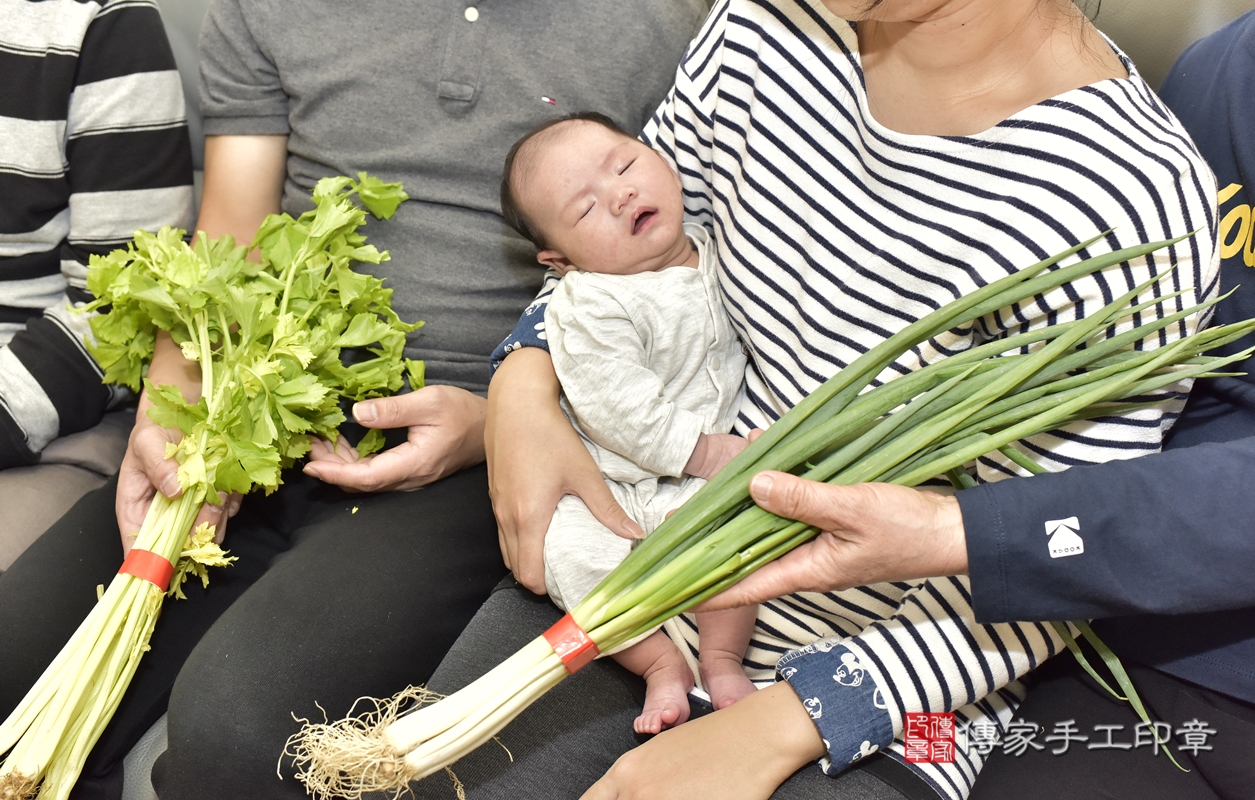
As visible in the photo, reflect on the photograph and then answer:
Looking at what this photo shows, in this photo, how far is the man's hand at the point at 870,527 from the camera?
82cm

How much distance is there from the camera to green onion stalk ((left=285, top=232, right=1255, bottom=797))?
847mm

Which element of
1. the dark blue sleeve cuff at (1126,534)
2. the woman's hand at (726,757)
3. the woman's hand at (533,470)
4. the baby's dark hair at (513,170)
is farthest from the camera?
the baby's dark hair at (513,170)

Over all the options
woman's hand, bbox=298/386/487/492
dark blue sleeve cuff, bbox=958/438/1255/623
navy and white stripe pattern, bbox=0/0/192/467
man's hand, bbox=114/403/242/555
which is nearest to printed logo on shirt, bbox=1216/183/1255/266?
dark blue sleeve cuff, bbox=958/438/1255/623

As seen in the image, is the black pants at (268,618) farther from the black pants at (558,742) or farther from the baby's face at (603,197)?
the baby's face at (603,197)

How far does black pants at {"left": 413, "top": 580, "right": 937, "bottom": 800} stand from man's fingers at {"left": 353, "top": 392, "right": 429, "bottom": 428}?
0.32 meters

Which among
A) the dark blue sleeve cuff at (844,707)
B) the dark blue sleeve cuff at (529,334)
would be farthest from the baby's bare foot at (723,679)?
the dark blue sleeve cuff at (529,334)

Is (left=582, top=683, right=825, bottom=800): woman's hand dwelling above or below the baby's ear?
below

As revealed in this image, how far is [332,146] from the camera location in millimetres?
1475

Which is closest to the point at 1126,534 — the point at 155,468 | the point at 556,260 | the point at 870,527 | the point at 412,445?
the point at 870,527

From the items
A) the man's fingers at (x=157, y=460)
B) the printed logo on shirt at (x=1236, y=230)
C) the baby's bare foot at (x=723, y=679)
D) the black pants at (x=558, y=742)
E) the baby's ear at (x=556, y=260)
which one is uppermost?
the printed logo on shirt at (x=1236, y=230)

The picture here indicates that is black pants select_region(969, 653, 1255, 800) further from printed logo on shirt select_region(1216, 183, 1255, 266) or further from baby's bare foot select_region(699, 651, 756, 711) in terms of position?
printed logo on shirt select_region(1216, 183, 1255, 266)

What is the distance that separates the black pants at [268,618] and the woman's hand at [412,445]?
0.14 feet

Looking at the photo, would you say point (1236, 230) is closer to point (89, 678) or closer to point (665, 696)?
point (665, 696)

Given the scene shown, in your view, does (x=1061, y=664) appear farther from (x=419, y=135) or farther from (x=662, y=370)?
(x=419, y=135)
